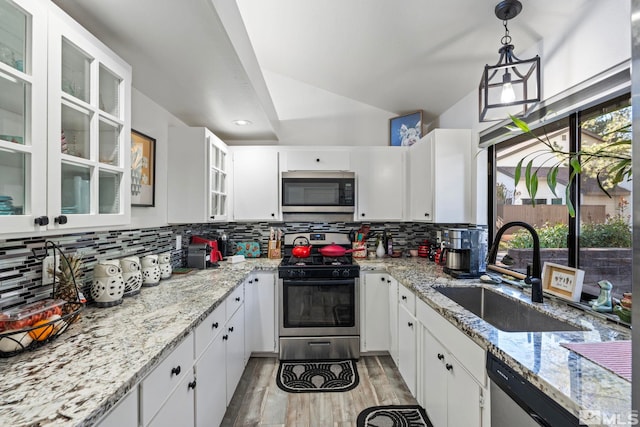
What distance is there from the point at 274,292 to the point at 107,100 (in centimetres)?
187

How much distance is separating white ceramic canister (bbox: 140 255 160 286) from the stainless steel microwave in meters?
1.32

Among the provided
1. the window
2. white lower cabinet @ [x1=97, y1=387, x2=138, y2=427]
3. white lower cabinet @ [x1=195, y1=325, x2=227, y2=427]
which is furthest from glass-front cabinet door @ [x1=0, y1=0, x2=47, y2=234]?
the window

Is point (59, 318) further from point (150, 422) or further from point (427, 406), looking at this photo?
point (427, 406)

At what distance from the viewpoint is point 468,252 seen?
6.99ft

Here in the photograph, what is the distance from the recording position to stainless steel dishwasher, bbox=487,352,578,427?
788 mm

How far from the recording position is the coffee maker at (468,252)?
2.11 metres

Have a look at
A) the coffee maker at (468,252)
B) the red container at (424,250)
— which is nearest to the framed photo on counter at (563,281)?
the coffee maker at (468,252)

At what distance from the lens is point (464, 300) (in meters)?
1.89

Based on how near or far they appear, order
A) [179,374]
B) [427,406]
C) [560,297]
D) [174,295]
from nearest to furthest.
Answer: [179,374] → [560,297] → [174,295] → [427,406]

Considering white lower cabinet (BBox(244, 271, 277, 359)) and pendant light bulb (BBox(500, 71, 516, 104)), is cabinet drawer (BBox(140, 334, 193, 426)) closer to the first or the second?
white lower cabinet (BBox(244, 271, 277, 359))

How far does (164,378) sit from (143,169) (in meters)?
1.47

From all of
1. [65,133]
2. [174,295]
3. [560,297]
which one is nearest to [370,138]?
[560,297]

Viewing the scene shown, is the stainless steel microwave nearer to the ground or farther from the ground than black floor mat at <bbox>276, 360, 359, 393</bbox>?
farther from the ground

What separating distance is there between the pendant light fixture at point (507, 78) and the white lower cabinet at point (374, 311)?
1574 millimetres
